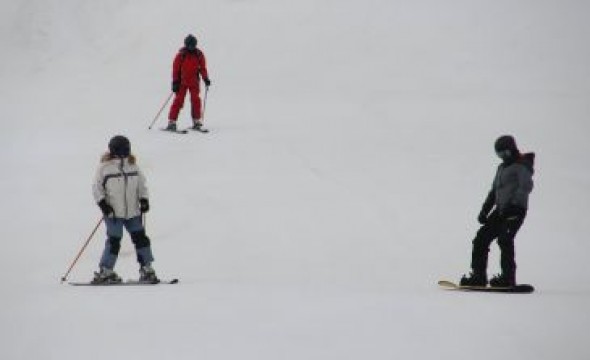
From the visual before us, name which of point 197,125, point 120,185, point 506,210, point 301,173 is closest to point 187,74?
point 197,125

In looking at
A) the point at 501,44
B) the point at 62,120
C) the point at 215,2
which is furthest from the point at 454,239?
the point at 215,2

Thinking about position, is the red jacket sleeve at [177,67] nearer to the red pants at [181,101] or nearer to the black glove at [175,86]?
Result: the black glove at [175,86]

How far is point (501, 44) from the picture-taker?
22.5 m

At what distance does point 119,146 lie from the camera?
7.30 metres

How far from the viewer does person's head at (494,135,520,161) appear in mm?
→ 7199

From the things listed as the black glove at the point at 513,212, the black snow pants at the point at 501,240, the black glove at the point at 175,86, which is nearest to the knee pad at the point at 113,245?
the black snow pants at the point at 501,240

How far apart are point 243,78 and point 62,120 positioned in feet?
19.2

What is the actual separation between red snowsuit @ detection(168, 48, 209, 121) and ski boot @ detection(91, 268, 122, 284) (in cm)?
690

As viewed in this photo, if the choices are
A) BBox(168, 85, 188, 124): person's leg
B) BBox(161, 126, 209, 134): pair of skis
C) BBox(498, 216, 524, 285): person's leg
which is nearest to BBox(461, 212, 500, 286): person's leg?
BBox(498, 216, 524, 285): person's leg

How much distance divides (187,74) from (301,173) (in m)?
3.47

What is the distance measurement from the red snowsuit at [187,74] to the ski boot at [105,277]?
22.6ft

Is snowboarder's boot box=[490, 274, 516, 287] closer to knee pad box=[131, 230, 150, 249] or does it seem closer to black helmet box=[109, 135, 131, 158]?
knee pad box=[131, 230, 150, 249]

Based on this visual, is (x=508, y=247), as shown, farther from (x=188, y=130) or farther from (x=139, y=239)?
(x=188, y=130)

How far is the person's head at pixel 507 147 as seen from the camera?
23.6ft
